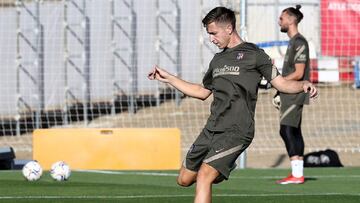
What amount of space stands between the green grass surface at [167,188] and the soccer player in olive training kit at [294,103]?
27 cm

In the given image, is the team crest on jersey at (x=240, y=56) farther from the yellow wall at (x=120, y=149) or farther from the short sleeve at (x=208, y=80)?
the yellow wall at (x=120, y=149)

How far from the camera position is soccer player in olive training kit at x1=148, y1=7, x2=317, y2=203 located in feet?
28.5

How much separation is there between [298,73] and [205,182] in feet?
17.4

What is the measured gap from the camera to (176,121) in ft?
72.9

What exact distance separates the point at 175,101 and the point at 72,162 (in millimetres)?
5333

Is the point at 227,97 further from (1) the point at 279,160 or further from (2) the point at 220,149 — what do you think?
(1) the point at 279,160

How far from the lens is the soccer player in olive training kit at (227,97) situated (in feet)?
28.5

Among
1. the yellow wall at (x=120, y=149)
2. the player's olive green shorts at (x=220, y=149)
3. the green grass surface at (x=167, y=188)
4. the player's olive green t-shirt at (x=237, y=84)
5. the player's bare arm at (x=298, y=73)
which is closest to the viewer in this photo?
the player's olive green shorts at (x=220, y=149)

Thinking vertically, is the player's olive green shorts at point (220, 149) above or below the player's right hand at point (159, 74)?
below

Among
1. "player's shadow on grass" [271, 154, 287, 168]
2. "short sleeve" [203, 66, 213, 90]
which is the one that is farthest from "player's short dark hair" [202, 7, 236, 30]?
"player's shadow on grass" [271, 154, 287, 168]

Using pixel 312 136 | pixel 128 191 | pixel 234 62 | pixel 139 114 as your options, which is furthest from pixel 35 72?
pixel 234 62

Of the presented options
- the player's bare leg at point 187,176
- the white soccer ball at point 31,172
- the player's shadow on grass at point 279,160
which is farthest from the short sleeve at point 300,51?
the player's shadow on grass at point 279,160

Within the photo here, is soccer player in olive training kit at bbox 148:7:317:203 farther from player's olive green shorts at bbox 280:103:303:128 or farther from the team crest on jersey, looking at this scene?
player's olive green shorts at bbox 280:103:303:128

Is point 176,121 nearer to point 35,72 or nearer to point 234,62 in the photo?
point 35,72
